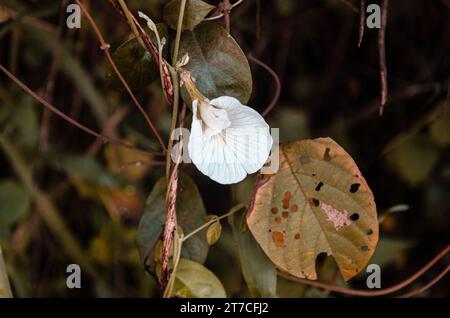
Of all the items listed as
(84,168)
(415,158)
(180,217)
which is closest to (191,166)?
(84,168)

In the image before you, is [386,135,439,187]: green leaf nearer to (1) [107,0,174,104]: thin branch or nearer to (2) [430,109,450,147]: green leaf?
(2) [430,109,450,147]: green leaf

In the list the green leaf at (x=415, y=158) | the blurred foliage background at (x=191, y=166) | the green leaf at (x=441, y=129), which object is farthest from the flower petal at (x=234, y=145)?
the green leaf at (x=415, y=158)

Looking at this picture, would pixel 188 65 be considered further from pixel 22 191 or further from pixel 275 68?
pixel 275 68

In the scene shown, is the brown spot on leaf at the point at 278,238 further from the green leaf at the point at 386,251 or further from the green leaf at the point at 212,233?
the green leaf at the point at 386,251

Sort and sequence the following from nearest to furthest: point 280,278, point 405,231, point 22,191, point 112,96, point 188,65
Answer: point 188,65, point 280,278, point 22,191, point 112,96, point 405,231

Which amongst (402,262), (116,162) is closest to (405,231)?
(402,262)

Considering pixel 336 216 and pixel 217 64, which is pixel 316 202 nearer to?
pixel 336 216

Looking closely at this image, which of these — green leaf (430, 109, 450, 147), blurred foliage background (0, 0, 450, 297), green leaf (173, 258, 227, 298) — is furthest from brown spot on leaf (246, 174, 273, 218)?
green leaf (430, 109, 450, 147)
